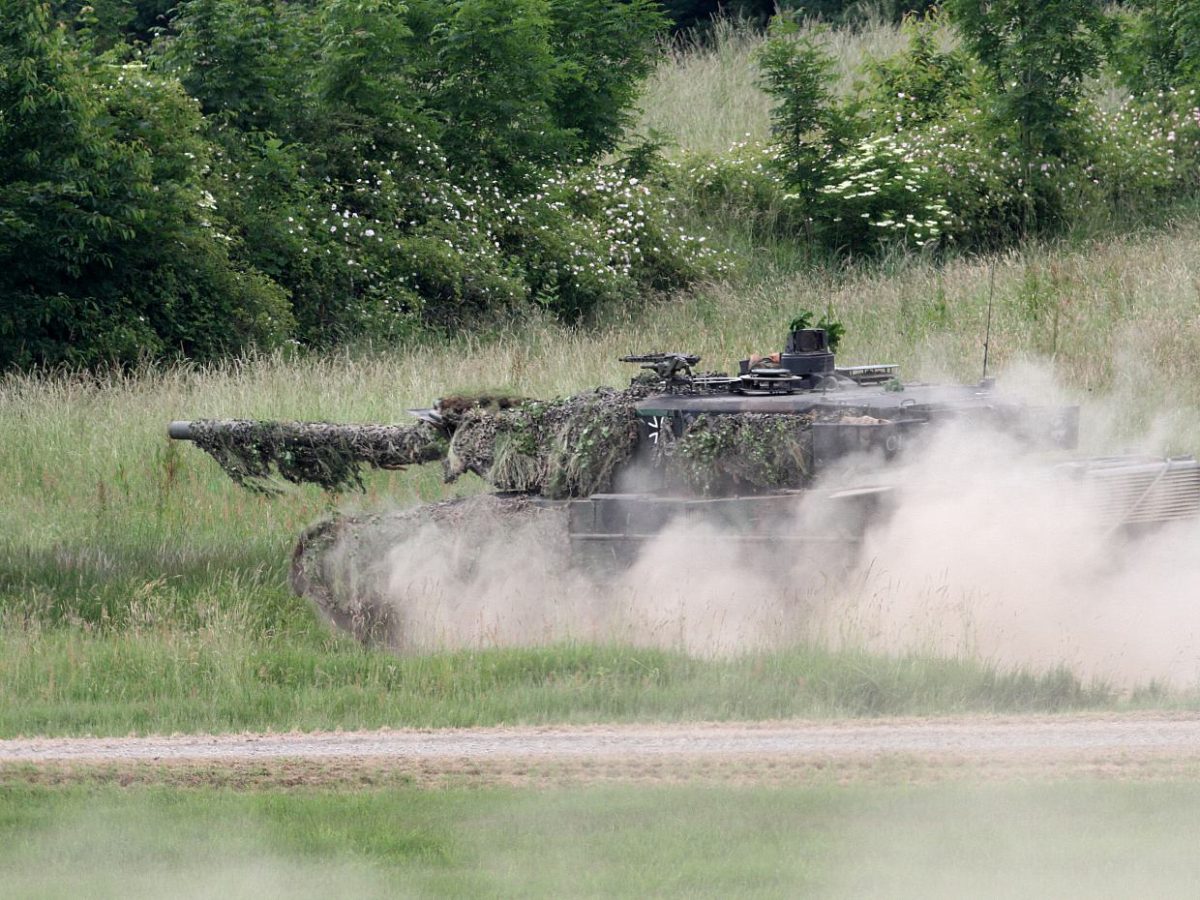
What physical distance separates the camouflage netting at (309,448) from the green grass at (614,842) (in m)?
6.16

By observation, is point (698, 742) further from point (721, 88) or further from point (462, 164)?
point (721, 88)

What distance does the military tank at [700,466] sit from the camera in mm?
10633

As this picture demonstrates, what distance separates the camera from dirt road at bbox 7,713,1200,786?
23.2ft

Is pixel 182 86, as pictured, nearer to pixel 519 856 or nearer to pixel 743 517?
pixel 743 517

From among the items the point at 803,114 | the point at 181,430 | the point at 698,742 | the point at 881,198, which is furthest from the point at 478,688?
the point at 803,114

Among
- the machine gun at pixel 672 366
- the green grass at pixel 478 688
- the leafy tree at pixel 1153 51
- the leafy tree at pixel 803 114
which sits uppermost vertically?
the leafy tree at pixel 1153 51

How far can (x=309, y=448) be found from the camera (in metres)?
13.2

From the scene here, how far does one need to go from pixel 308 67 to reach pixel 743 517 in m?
17.8

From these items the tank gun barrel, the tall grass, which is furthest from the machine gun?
the tall grass

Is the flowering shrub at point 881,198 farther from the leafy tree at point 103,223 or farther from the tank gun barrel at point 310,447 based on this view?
the tank gun barrel at point 310,447

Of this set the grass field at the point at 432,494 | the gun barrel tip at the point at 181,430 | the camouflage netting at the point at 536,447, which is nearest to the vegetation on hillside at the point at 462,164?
the grass field at the point at 432,494

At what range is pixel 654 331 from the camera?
2367 centimetres

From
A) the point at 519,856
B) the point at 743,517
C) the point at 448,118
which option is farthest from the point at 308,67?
the point at 519,856

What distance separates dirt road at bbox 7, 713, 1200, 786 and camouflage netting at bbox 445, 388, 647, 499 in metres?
3.61
